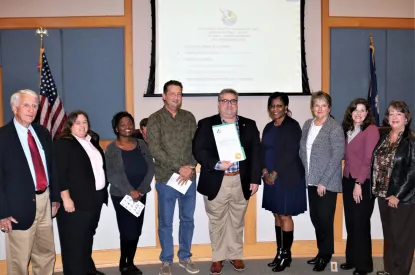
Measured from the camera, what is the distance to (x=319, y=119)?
372 centimetres

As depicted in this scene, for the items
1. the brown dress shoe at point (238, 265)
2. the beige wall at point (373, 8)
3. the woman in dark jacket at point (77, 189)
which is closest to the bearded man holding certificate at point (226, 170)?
the brown dress shoe at point (238, 265)

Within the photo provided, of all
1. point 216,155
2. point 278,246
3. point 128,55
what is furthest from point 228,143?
point 128,55

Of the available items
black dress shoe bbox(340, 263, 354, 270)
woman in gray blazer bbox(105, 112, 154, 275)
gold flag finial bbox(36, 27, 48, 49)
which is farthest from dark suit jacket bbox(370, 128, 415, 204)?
gold flag finial bbox(36, 27, 48, 49)

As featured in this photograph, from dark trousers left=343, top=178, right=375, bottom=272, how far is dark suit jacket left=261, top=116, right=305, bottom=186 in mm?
456

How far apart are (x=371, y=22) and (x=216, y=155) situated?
348 centimetres

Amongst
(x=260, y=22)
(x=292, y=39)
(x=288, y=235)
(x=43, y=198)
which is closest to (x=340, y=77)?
(x=292, y=39)

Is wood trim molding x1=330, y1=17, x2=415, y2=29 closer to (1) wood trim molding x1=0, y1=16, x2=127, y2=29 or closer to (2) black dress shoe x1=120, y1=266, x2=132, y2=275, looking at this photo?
(1) wood trim molding x1=0, y1=16, x2=127, y2=29

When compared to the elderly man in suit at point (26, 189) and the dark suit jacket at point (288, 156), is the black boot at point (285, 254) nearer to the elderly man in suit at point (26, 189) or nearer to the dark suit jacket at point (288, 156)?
the dark suit jacket at point (288, 156)

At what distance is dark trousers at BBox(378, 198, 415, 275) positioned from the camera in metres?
3.28

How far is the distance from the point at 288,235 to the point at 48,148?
2.30 m

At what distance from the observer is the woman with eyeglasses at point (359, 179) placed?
3482 mm

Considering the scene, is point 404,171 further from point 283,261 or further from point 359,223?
point 283,261

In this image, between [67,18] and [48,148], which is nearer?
[48,148]

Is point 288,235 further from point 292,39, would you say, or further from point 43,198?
point 292,39
